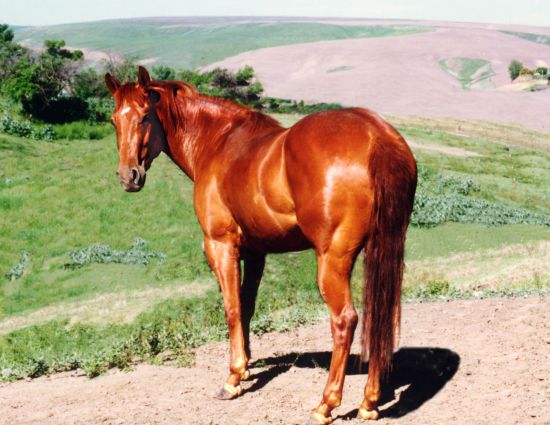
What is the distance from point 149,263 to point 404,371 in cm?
1417

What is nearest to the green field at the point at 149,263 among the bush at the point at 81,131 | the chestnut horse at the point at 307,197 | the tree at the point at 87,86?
the chestnut horse at the point at 307,197

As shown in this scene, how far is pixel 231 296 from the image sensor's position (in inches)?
341

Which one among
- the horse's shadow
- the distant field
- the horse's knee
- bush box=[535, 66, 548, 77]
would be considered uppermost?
the horse's knee

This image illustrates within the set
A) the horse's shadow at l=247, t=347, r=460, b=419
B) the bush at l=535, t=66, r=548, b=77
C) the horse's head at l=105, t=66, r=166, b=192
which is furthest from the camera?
the bush at l=535, t=66, r=548, b=77

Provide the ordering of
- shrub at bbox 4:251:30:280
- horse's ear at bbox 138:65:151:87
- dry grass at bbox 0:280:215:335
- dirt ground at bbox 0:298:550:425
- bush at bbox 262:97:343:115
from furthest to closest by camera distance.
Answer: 1. bush at bbox 262:97:343:115
2. shrub at bbox 4:251:30:280
3. dry grass at bbox 0:280:215:335
4. horse's ear at bbox 138:65:151:87
5. dirt ground at bbox 0:298:550:425

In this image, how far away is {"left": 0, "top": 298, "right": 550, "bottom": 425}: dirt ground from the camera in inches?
308

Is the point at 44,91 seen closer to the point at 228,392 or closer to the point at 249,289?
the point at 249,289

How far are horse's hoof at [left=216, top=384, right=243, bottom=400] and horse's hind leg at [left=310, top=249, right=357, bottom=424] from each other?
1.79 metres

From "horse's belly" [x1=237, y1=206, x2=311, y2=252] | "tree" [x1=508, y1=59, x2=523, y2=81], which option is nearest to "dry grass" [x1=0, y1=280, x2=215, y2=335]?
"horse's belly" [x1=237, y1=206, x2=311, y2=252]

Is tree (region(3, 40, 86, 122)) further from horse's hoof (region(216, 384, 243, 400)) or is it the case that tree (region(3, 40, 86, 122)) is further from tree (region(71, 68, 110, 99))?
horse's hoof (region(216, 384, 243, 400))

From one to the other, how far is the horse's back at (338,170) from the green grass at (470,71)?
3201 inches

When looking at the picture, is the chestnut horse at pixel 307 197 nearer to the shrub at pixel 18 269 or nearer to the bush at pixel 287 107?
the shrub at pixel 18 269

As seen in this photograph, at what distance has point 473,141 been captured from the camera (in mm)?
47438

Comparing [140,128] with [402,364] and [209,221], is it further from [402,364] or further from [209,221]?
[402,364]
